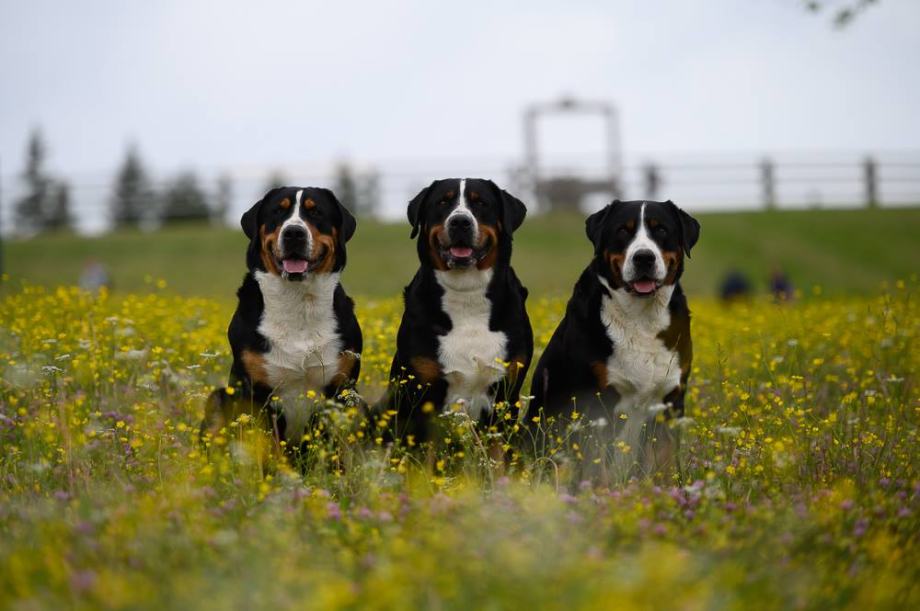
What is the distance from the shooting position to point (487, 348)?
496 cm

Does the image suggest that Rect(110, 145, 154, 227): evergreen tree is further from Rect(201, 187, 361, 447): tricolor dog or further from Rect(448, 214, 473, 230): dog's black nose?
Rect(448, 214, 473, 230): dog's black nose

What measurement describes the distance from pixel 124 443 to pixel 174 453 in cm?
51

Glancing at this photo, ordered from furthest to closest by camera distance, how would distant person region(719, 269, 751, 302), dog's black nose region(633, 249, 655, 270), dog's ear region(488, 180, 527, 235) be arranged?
distant person region(719, 269, 751, 302) → dog's ear region(488, 180, 527, 235) → dog's black nose region(633, 249, 655, 270)

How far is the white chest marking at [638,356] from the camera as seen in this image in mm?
4910

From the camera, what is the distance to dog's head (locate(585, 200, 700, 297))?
4.86 metres

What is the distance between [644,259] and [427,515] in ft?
Result: 6.95

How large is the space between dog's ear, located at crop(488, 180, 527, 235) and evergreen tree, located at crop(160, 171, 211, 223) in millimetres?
23059

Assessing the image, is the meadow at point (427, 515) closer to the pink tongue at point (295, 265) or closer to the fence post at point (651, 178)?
the pink tongue at point (295, 265)

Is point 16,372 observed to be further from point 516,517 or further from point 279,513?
point 516,517

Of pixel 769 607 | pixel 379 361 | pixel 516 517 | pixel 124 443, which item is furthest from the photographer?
pixel 379 361

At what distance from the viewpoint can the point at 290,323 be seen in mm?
5066

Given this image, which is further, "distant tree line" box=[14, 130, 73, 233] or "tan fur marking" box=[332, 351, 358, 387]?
"distant tree line" box=[14, 130, 73, 233]

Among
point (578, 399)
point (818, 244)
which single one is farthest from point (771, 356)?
point (818, 244)

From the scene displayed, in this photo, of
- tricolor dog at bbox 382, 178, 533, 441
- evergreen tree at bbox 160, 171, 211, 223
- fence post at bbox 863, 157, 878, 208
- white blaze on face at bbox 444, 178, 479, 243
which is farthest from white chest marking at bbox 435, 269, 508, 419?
fence post at bbox 863, 157, 878, 208
